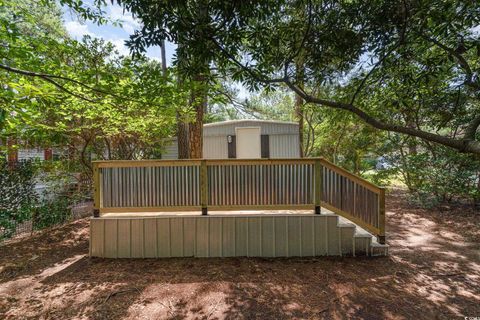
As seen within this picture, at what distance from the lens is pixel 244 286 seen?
2.66m

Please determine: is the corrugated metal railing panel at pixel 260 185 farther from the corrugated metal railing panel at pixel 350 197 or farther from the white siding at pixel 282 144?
the white siding at pixel 282 144

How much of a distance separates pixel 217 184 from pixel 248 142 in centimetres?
546

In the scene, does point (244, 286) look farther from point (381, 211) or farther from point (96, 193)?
point (96, 193)

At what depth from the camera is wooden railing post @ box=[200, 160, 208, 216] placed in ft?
11.5

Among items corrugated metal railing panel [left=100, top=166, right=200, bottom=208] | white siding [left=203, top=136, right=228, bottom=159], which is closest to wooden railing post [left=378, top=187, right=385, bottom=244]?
corrugated metal railing panel [left=100, top=166, right=200, bottom=208]

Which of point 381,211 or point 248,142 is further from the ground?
point 248,142

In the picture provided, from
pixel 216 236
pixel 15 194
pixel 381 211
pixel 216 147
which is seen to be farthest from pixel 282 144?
pixel 15 194

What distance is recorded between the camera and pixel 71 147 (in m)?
5.85

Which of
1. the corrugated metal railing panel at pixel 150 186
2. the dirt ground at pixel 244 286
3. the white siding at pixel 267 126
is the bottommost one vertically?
the dirt ground at pixel 244 286

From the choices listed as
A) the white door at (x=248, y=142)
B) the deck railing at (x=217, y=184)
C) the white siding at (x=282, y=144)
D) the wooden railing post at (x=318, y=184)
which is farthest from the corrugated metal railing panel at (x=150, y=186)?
the white siding at (x=282, y=144)

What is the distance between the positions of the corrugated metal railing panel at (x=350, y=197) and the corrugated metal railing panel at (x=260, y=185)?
0.86ft

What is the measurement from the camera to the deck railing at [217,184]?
3.50 m

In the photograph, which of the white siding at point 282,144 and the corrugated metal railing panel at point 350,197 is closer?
the corrugated metal railing panel at point 350,197

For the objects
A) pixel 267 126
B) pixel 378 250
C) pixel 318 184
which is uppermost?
pixel 267 126
